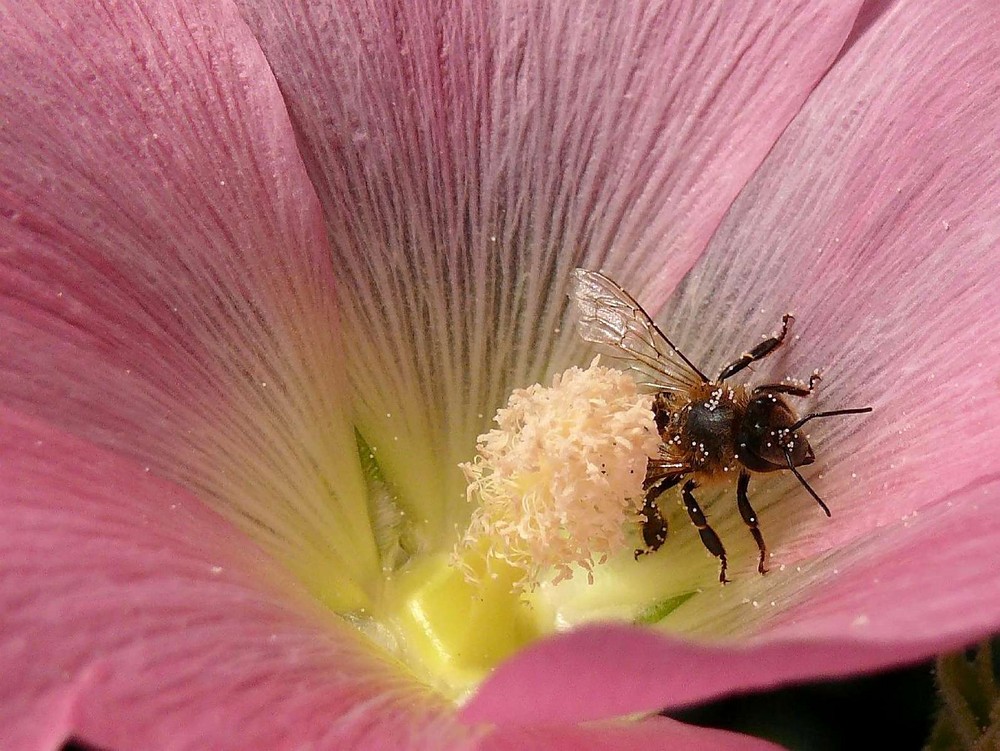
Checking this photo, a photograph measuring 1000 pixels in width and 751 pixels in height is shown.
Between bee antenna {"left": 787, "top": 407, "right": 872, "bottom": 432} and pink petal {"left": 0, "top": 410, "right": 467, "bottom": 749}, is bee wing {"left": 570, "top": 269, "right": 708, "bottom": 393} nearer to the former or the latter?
bee antenna {"left": 787, "top": 407, "right": 872, "bottom": 432}

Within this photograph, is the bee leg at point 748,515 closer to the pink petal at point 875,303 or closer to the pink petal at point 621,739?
the pink petal at point 875,303

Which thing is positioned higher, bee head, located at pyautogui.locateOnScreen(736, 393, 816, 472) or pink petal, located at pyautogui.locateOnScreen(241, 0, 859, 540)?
pink petal, located at pyautogui.locateOnScreen(241, 0, 859, 540)

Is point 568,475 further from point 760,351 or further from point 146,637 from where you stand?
point 146,637

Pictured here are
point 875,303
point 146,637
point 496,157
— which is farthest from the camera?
point 496,157

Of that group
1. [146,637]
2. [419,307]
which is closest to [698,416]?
[419,307]

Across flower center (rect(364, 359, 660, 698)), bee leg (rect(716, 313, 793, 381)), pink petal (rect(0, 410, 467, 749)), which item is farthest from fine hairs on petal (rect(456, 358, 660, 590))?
pink petal (rect(0, 410, 467, 749))

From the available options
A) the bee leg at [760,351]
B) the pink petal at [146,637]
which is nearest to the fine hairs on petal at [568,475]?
the bee leg at [760,351]
